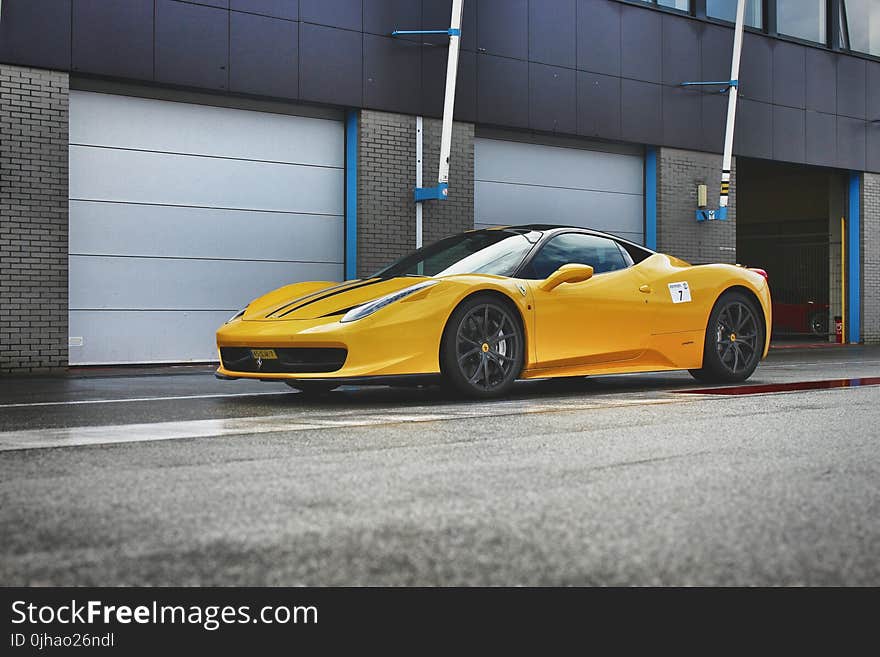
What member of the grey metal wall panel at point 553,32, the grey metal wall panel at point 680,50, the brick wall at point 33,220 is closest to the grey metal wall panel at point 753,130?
the grey metal wall panel at point 680,50

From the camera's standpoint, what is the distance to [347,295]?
8094mm

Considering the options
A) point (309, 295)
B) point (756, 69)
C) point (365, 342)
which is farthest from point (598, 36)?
point (365, 342)

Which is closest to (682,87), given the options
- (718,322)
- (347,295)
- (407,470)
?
(718,322)

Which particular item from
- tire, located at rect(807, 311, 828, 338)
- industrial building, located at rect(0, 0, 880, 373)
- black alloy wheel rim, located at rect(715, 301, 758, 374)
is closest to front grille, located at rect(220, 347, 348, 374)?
black alloy wheel rim, located at rect(715, 301, 758, 374)

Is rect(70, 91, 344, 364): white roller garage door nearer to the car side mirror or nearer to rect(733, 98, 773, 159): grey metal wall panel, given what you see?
the car side mirror

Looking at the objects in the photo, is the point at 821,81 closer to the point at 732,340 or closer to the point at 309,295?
the point at 732,340

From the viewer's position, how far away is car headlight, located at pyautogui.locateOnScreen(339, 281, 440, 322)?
766 centimetres

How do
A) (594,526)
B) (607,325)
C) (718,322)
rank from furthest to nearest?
1. (718,322)
2. (607,325)
3. (594,526)

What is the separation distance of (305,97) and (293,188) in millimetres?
1218

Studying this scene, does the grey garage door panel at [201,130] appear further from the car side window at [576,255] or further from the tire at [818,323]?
the tire at [818,323]

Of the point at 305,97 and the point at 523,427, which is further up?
the point at 305,97
